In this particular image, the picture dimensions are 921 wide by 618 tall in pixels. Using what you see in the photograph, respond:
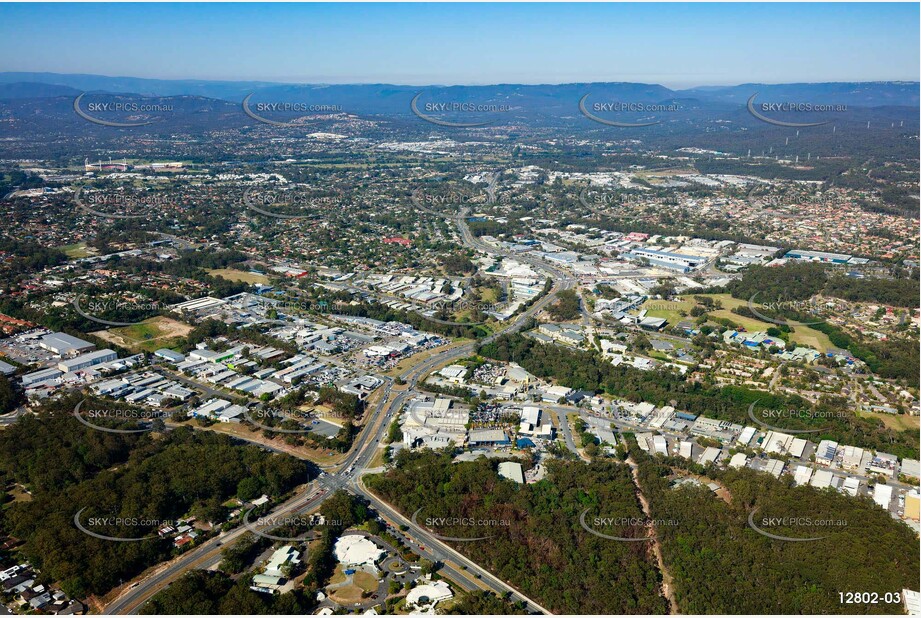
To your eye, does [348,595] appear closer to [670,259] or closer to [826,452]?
[826,452]

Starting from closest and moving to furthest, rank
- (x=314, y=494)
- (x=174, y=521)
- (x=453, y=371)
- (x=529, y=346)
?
1. (x=174, y=521)
2. (x=314, y=494)
3. (x=453, y=371)
4. (x=529, y=346)

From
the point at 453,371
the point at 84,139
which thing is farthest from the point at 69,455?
the point at 84,139

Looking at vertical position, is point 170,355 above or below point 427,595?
above

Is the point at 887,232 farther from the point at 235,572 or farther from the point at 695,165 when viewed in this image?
the point at 235,572

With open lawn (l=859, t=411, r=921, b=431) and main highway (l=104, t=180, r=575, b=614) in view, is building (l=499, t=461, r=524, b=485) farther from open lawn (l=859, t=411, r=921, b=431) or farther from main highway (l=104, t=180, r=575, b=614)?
open lawn (l=859, t=411, r=921, b=431)

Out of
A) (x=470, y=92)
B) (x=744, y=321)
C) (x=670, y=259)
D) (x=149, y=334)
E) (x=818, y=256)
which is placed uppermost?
(x=470, y=92)

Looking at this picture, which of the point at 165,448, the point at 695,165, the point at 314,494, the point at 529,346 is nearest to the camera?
the point at 314,494

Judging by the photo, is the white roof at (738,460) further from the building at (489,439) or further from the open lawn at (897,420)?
the building at (489,439)

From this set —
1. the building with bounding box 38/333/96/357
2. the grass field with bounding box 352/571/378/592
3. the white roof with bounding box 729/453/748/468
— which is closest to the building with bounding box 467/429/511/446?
the grass field with bounding box 352/571/378/592

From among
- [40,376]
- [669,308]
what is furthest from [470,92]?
[40,376]
